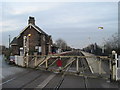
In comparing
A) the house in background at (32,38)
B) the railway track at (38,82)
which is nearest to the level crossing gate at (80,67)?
the railway track at (38,82)

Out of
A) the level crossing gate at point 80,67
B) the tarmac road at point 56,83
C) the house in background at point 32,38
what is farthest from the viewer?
the house in background at point 32,38

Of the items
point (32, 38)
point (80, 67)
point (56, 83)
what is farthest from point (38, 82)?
point (32, 38)

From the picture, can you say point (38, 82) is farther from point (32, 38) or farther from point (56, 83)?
point (32, 38)

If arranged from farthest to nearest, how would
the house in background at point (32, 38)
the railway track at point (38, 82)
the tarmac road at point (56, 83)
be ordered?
the house in background at point (32, 38)
the railway track at point (38, 82)
the tarmac road at point (56, 83)

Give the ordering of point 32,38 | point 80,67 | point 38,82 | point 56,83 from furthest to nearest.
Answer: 1. point 32,38
2. point 80,67
3. point 38,82
4. point 56,83

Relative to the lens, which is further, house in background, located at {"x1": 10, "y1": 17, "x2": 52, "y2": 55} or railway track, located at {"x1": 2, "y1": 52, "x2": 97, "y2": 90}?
house in background, located at {"x1": 10, "y1": 17, "x2": 52, "y2": 55}

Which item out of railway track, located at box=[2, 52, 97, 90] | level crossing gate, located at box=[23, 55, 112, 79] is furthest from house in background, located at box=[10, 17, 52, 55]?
railway track, located at box=[2, 52, 97, 90]

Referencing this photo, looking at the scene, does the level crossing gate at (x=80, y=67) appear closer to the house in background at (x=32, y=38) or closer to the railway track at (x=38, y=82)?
the railway track at (x=38, y=82)

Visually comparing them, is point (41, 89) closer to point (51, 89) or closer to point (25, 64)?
point (51, 89)

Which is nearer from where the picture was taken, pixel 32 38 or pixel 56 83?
pixel 56 83

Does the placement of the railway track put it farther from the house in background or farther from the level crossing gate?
the house in background

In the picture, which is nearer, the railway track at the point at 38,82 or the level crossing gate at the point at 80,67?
the railway track at the point at 38,82

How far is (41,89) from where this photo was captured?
7688 millimetres

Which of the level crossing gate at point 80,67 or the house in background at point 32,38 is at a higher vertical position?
the house in background at point 32,38
